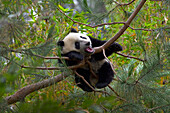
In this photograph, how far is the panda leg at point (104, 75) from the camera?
87.4 inches

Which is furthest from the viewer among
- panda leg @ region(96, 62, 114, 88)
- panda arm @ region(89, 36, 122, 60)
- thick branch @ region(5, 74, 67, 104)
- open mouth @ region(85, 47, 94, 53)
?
panda arm @ region(89, 36, 122, 60)

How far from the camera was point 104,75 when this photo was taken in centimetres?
238

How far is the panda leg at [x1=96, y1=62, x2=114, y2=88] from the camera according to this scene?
222cm

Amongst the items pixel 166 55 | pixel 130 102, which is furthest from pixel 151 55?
pixel 130 102

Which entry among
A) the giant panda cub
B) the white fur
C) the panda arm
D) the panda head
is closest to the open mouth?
the giant panda cub

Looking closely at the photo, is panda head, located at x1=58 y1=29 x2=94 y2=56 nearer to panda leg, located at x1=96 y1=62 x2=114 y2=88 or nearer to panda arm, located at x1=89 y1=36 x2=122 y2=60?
panda arm, located at x1=89 y1=36 x2=122 y2=60

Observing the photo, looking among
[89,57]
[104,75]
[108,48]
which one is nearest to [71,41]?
[89,57]

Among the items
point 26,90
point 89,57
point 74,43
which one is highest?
point 74,43

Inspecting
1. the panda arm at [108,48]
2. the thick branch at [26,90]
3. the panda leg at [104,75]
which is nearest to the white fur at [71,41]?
the panda arm at [108,48]

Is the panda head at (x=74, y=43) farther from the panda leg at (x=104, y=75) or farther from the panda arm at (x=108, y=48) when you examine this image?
the panda leg at (x=104, y=75)

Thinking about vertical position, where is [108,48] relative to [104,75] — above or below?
above

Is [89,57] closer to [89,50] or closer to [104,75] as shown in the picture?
[89,50]

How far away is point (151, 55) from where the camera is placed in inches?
67.4

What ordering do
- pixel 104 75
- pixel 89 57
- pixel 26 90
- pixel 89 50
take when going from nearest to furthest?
pixel 26 90
pixel 89 50
pixel 89 57
pixel 104 75
